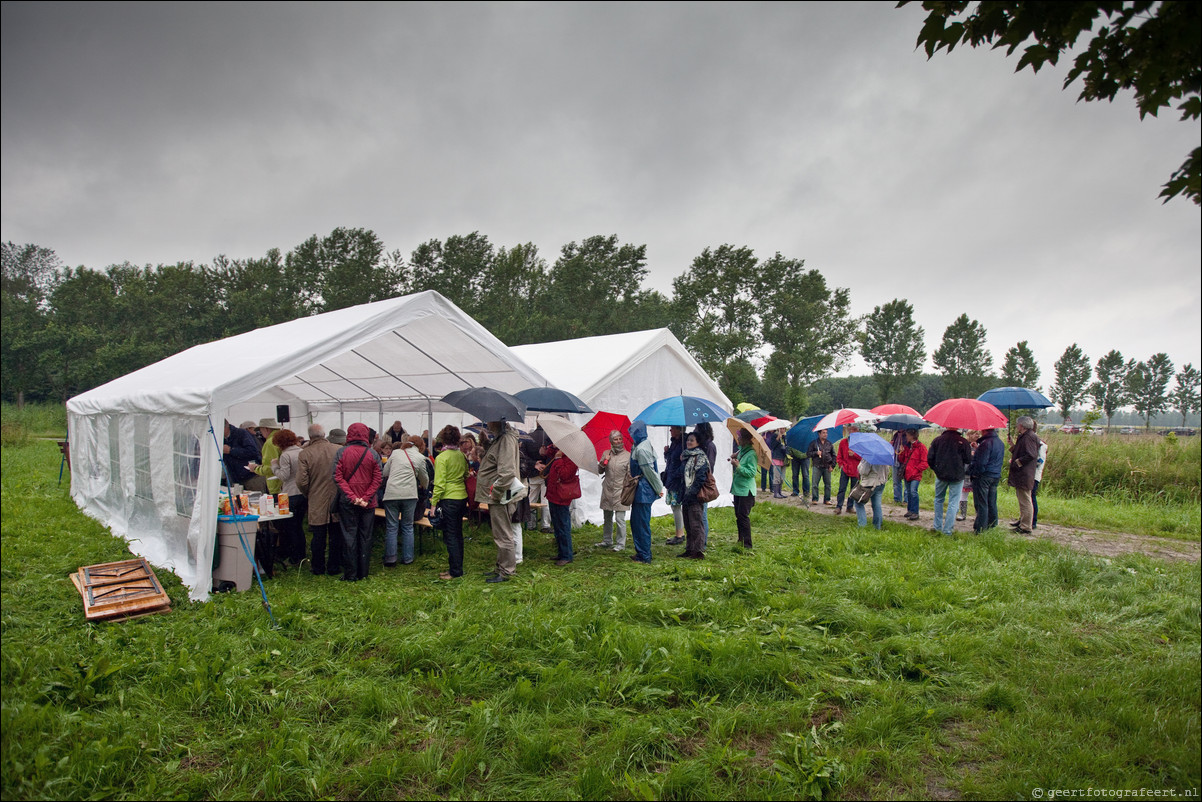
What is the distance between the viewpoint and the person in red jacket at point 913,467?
10258mm

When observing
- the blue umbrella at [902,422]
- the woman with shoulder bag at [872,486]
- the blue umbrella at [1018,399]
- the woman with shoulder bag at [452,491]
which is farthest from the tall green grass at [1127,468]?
the woman with shoulder bag at [452,491]

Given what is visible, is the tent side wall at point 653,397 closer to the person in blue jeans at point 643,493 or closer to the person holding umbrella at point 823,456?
the person holding umbrella at point 823,456

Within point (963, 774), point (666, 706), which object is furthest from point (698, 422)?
Result: point (963, 774)

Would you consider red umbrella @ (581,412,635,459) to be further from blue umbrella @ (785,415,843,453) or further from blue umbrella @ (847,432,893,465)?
blue umbrella @ (785,415,843,453)

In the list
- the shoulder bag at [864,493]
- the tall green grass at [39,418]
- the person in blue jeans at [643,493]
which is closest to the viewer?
the person in blue jeans at [643,493]

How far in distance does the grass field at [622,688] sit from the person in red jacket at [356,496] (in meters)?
0.41

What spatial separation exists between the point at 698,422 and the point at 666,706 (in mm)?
4462

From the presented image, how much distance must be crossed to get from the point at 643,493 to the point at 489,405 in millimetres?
2425

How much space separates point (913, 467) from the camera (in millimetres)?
10320

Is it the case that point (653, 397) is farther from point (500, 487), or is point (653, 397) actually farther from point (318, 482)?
point (318, 482)

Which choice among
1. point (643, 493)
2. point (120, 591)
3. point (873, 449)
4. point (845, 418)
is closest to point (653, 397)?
point (845, 418)

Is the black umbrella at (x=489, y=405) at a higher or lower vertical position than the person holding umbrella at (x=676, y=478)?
higher

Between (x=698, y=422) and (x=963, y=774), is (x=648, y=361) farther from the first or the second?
(x=963, y=774)

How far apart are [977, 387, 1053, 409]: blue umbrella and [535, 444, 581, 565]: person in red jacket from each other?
6.37 metres
